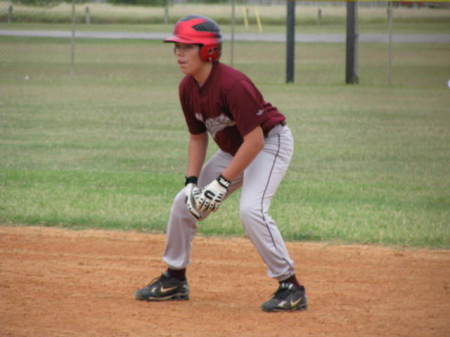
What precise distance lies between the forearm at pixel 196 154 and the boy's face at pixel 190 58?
556 mm

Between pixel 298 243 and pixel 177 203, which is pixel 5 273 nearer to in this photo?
pixel 177 203

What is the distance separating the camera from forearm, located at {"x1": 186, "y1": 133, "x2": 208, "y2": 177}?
17.7 ft

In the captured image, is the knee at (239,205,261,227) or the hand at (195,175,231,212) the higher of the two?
the hand at (195,175,231,212)

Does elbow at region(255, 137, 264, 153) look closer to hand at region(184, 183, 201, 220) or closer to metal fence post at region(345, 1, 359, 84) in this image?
hand at region(184, 183, 201, 220)

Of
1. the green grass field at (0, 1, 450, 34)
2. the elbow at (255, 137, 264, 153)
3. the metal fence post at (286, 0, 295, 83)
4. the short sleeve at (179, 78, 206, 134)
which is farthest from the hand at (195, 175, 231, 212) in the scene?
the green grass field at (0, 1, 450, 34)

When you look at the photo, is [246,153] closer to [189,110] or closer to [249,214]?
[249,214]

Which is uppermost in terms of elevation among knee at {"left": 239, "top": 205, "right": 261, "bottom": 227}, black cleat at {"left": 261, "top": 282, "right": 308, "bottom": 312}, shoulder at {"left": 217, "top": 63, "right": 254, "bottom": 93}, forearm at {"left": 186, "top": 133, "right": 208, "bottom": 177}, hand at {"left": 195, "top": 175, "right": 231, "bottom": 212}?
shoulder at {"left": 217, "top": 63, "right": 254, "bottom": 93}

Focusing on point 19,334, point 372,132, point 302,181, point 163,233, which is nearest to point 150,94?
point 372,132

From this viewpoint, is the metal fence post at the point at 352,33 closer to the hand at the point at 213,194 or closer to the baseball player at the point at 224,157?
the baseball player at the point at 224,157

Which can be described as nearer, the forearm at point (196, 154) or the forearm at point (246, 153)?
the forearm at point (246, 153)

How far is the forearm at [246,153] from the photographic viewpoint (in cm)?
496

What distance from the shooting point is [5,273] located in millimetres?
6129

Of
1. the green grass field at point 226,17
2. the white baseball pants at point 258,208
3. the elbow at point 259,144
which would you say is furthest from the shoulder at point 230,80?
the green grass field at point 226,17

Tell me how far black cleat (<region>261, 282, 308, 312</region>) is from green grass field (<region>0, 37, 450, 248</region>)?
2.39 meters
